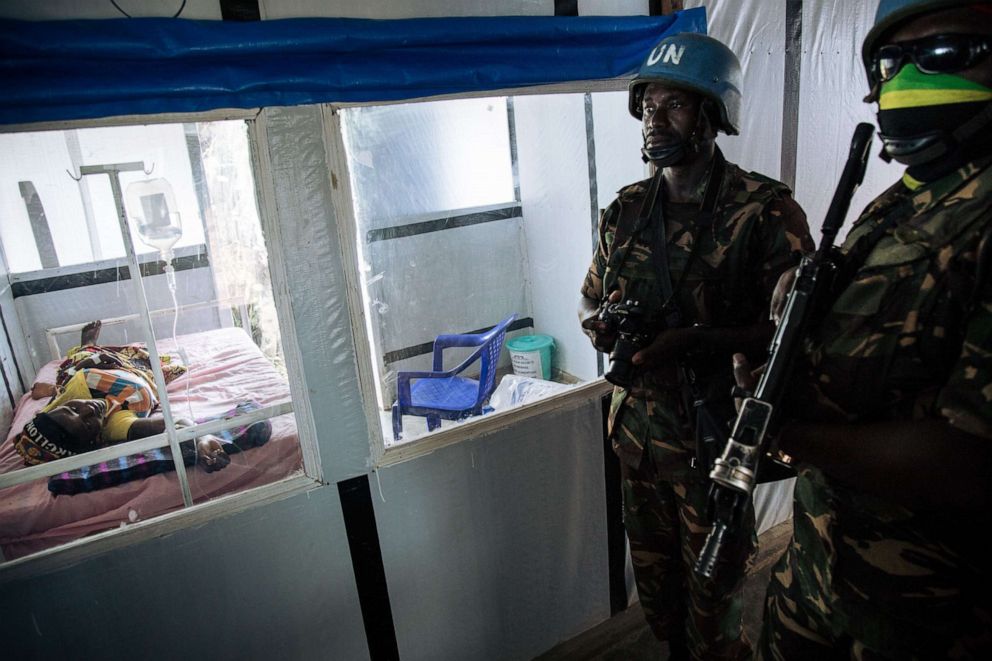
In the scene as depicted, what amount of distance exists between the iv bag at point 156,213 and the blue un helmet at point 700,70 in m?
1.43

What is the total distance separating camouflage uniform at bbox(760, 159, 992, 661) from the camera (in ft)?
3.21

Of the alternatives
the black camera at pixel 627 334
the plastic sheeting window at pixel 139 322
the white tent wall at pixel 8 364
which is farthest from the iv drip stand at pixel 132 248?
the black camera at pixel 627 334

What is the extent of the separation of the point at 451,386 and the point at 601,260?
1.04 metres

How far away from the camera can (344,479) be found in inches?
73.1

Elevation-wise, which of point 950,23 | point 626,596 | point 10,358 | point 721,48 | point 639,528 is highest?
point 721,48

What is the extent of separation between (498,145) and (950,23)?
6.59 ft

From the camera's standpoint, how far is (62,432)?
→ 220cm

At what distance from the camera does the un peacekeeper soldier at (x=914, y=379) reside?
0.96 meters

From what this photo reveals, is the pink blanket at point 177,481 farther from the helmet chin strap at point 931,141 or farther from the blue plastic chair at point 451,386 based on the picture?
the helmet chin strap at point 931,141

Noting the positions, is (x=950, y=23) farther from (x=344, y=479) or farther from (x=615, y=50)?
(x=344, y=479)

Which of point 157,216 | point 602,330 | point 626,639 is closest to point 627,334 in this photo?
point 602,330

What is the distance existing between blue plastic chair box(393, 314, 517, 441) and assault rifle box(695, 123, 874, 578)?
135 centimetres

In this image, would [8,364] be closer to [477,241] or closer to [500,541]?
[477,241]

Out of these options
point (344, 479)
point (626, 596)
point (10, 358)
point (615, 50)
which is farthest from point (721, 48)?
point (10, 358)
